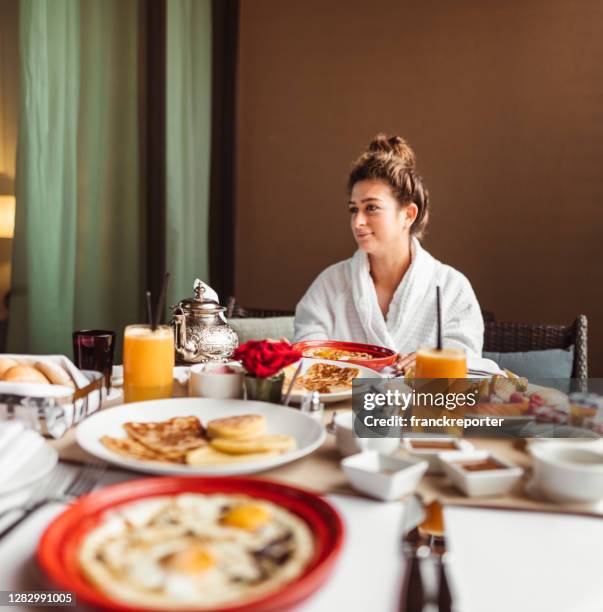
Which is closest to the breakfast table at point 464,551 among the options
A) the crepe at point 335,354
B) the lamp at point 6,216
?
the crepe at point 335,354

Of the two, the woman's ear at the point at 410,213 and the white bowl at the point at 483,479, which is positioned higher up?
the woman's ear at the point at 410,213

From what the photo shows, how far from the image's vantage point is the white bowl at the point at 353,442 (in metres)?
0.90

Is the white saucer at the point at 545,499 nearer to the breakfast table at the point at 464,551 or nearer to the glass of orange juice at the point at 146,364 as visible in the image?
the breakfast table at the point at 464,551

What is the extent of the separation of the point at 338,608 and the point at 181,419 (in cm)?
52

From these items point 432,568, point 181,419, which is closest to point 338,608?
point 432,568

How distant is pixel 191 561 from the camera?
0.57m

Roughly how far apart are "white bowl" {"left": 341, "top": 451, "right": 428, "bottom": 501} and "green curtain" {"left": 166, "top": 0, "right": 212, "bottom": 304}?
8.32ft

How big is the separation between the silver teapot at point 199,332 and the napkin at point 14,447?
2.11 ft

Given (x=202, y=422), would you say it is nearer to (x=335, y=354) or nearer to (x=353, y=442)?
(x=353, y=442)

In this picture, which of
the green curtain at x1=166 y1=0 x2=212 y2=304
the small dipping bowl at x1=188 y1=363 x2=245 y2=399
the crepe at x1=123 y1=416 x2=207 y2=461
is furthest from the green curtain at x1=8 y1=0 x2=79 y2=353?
the crepe at x1=123 y1=416 x2=207 y2=461

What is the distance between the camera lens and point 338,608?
22.5 inches

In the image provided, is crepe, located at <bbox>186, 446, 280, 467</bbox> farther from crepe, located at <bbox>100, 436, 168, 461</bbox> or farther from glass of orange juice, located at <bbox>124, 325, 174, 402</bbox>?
glass of orange juice, located at <bbox>124, 325, 174, 402</bbox>

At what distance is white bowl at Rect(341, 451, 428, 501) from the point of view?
0.77 metres

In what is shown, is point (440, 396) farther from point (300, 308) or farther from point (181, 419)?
point (300, 308)
